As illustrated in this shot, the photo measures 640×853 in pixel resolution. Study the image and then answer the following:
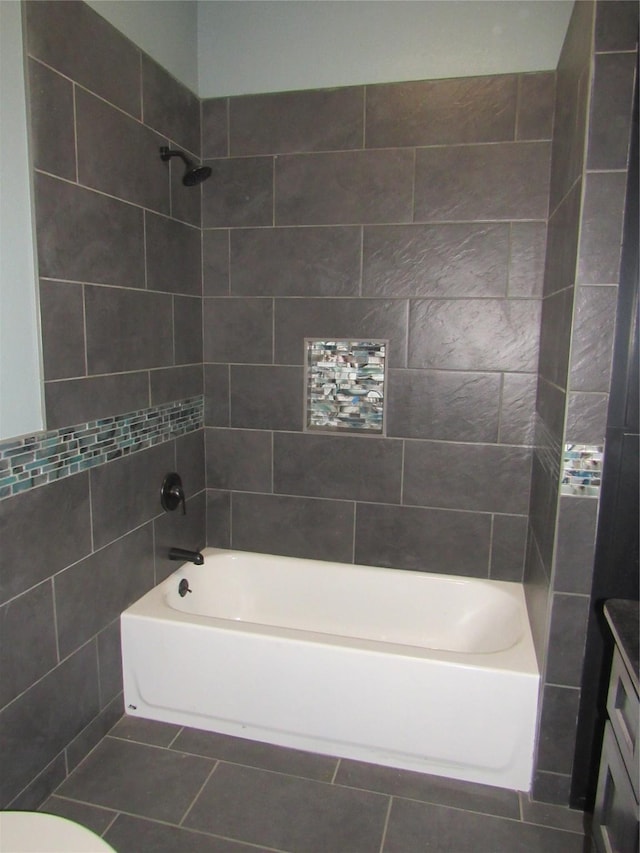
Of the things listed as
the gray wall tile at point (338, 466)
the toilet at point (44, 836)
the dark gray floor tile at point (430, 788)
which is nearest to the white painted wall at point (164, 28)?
the gray wall tile at point (338, 466)

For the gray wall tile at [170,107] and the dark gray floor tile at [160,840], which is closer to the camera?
the dark gray floor tile at [160,840]

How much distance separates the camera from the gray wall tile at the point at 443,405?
2400 millimetres

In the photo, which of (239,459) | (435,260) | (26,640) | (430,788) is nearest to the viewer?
(26,640)

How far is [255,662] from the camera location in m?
2.05

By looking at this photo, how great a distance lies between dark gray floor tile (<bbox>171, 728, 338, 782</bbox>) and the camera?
1981mm

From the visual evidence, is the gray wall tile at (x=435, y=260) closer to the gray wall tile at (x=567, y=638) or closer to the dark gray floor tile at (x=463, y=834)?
the gray wall tile at (x=567, y=638)

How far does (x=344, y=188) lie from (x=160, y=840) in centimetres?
240

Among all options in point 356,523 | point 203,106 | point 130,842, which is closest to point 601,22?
point 203,106

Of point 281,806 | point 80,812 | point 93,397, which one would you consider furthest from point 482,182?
point 80,812

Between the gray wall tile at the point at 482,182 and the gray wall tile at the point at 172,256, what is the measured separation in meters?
0.98

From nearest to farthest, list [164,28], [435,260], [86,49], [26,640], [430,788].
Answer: [26,640] → [86,49] → [430,788] → [164,28] → [435,260]

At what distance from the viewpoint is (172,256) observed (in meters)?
2.38

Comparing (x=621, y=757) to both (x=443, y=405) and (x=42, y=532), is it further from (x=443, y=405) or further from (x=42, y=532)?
(x=42, y=532)

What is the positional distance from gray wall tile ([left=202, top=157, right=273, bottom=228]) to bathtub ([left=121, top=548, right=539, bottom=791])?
158cm
